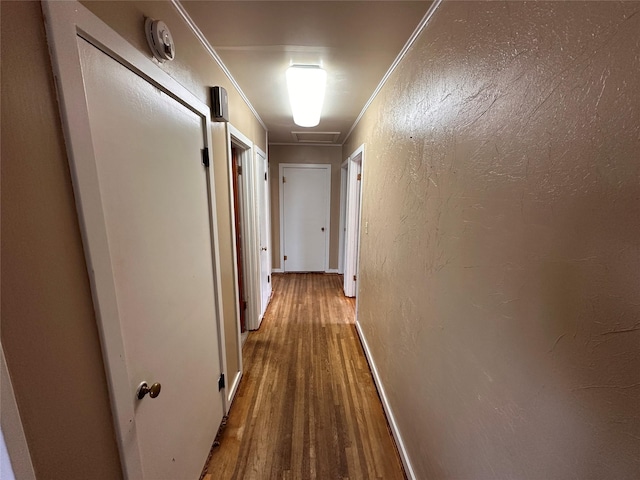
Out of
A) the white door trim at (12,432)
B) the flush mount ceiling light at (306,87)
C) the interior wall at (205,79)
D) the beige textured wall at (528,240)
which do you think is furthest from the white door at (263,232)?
the white door trim at (12,432)

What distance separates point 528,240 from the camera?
24.2 inches

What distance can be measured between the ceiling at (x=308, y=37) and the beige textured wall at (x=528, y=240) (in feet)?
0.71

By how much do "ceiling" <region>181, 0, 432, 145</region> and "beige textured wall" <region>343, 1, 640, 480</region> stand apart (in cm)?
Answer: 22

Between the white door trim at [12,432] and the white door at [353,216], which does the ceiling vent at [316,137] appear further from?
the white door trim at [12,432]

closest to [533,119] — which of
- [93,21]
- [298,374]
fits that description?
[93,21]

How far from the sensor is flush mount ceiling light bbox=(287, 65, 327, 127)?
5.26 feet

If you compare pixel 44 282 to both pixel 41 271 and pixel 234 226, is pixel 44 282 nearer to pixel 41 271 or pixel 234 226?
pixel 41 271

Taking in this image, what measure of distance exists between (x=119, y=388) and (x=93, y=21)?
98 cm

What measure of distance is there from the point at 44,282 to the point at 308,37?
144cm

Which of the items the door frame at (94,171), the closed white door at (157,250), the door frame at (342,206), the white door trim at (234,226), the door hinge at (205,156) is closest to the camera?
the door frame at (94,171)

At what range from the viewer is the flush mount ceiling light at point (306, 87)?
5.26ft

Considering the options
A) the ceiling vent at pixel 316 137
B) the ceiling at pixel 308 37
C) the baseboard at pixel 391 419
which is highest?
the ceiling vent at pixel 316 137

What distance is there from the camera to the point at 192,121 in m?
1.20

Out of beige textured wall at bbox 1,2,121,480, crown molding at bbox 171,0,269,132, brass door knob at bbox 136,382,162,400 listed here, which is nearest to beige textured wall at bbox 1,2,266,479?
beige textured wall at bbox 1,2,121,480
